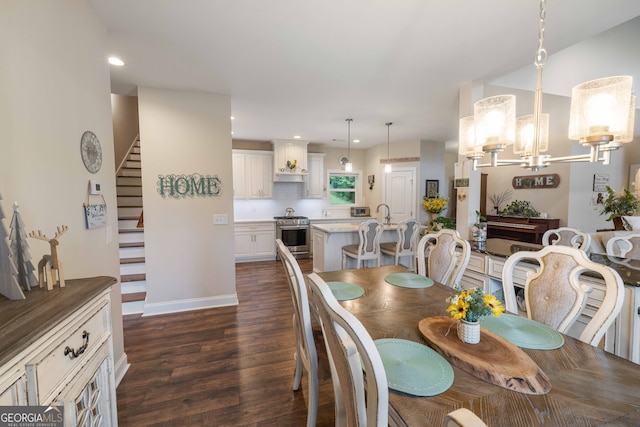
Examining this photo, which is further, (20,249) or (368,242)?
(368,242)

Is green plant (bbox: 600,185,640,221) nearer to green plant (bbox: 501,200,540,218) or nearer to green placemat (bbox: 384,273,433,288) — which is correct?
green plant (bbox: 501,200,540,218)

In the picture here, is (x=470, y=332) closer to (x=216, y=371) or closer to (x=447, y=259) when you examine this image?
(x=447, y=259)

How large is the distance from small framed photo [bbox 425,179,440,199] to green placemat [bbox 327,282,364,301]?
15.6 feet

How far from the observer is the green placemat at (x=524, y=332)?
1180 millimetres

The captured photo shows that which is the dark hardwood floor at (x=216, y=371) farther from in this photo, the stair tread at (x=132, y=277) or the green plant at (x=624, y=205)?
the green plant at (x=624, y=205)

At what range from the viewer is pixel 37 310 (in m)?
0.90

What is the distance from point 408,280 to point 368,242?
5.97 feet

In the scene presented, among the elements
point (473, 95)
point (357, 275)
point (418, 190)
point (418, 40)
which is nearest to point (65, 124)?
point (357, 275)

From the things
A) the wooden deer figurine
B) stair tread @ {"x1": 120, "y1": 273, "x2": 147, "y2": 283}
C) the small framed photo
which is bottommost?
stair tread @ {"x1": 120, "y1": 273, "x2": 147, "y2": 283}

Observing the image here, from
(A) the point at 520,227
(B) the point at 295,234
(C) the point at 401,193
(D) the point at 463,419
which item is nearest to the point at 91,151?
(D) the point at 463,419

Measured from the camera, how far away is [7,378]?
25.7 inches

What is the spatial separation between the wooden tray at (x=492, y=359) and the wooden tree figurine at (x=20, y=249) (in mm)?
1707

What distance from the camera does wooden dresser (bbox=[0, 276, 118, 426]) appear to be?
705 millimetres

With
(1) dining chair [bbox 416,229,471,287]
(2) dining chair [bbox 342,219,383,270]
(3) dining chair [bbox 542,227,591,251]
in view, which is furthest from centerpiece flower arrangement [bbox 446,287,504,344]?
(2) dining chair [bbox 342,219,383,270]
